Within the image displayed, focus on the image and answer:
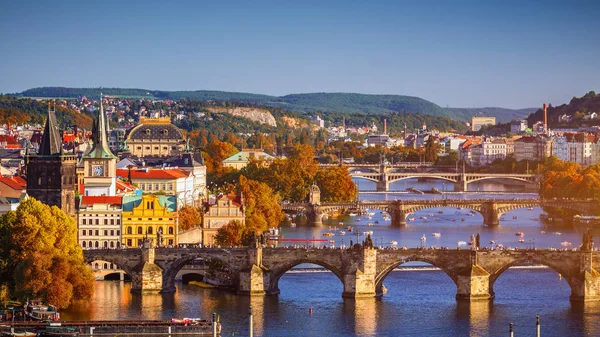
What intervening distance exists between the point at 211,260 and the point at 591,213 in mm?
46928

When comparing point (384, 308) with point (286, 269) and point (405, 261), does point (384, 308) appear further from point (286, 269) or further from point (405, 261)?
point (286, 269)

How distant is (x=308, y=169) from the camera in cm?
12975

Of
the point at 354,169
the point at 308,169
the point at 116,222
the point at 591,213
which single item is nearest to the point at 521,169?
the point at 354,169

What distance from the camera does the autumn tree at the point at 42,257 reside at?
59719mm

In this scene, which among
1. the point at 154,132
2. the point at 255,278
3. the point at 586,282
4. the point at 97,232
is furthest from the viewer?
the point at 154,132

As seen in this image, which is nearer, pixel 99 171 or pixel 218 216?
pixel 218 216

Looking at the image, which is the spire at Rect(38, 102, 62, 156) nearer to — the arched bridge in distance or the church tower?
the church tower

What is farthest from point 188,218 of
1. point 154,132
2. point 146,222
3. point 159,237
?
point 154,132

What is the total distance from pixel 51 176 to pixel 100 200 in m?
4.80

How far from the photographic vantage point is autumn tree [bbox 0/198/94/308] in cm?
5972

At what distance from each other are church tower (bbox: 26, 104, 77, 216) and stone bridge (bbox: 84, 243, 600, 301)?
5.83 metres

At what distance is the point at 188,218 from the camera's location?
81.2 meters

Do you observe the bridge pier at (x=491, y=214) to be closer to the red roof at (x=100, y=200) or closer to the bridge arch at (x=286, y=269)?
the red roof at (x=100, y=200)

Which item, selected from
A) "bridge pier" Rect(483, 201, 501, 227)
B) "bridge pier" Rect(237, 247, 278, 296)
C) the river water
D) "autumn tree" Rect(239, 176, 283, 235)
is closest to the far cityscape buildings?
"autumn tree" Rect(239, 176, 283, 235)
